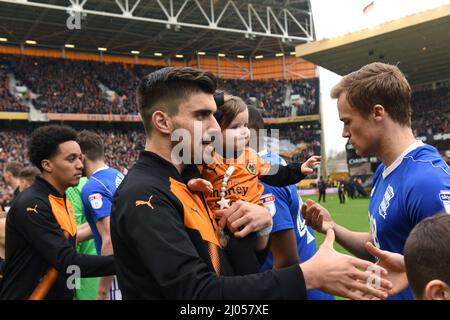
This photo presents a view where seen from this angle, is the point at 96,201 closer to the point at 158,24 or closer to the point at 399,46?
the point at 399,46

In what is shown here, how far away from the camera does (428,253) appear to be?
60.6 inches

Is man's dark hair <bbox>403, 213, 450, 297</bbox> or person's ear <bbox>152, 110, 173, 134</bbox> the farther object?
person's ear <bbox>152, 110, 173, 134</bbox>

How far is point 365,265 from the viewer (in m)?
1.47

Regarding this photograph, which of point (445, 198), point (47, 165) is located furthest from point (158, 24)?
point (445, 198)

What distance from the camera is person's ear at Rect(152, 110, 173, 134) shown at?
1.84 m

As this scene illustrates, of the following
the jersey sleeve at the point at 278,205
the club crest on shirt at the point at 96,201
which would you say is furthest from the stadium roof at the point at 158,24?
the jersey sleeve at the point at 278,205

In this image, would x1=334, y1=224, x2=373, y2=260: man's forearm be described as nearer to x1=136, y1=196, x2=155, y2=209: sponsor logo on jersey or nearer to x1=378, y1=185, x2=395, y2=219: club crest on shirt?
x1=378, y1=185, x2=395, y2=219: club crest on shirt

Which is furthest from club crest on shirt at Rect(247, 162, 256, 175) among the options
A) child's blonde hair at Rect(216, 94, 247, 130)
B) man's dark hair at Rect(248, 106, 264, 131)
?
man's dark hair at Rect(248, 106, 264, 131)

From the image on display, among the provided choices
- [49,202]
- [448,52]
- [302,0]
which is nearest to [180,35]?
[302,0]

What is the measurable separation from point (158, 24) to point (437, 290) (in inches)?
1326

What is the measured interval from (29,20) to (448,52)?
28.8m

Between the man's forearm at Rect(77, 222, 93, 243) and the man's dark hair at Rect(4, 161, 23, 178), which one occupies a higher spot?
the man's dark hair at Rect(4, 161, 23, 178)

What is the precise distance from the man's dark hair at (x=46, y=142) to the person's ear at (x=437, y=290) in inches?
118

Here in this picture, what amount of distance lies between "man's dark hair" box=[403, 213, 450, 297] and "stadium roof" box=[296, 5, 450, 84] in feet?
76.5
